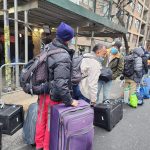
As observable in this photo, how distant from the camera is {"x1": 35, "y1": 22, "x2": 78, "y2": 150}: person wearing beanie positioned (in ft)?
7.36

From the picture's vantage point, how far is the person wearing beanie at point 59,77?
2244mm

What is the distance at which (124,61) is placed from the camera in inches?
Answer: 206

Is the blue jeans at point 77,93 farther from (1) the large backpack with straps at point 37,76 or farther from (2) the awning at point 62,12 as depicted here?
(2) the awning at point 62,12

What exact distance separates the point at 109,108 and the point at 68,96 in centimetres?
165

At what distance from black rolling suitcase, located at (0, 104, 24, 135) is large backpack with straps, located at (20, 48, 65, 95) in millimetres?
817

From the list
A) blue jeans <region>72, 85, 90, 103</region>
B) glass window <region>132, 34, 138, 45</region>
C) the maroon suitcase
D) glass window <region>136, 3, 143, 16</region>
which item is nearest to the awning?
blue jeans <region>72, 85, 90, 103</region>

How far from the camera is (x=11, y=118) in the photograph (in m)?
3.02

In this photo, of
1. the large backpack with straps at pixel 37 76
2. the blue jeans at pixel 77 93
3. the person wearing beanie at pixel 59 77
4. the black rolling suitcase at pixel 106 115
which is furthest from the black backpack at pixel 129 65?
the large backpack with straps at pixel 37 76

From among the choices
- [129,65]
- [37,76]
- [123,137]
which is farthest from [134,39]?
[37,76]

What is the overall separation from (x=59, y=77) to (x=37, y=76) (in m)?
0.36

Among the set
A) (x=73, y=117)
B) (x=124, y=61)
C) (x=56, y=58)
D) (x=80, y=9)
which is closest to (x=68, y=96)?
(x=73, y=117)

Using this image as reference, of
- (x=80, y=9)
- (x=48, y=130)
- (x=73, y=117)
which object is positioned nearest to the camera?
(x=73, y=117)

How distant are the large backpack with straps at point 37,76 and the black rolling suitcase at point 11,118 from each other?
82 centimetres

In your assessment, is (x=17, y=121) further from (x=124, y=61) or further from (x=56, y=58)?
(x=124, y=61)
